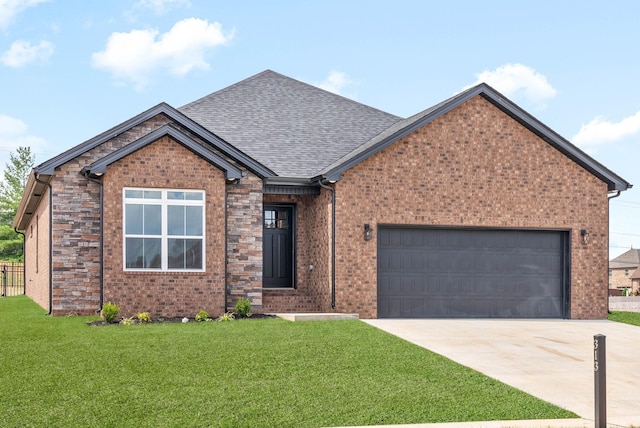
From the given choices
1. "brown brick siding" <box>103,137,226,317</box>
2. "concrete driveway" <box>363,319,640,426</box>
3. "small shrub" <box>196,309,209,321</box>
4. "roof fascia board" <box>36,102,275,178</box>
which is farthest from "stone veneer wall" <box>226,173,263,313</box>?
"concrete driveway" <box>363,319,640,426</box>

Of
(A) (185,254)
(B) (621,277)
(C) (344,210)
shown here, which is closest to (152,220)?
(A) (185,254)

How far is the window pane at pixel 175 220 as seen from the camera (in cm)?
1712

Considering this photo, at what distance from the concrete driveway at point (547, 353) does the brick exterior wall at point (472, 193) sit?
1.41 metres

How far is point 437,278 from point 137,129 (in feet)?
26.5

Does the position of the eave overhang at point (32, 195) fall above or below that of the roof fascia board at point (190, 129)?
below

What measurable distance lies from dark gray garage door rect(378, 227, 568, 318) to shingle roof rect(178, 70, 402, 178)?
10.5 ft

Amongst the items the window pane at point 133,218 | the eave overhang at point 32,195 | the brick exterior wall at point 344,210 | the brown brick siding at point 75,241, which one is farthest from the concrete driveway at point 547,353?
the eave overhang at point 32,195

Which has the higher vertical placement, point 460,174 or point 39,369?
point 460,174

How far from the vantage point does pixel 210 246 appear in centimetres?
1733

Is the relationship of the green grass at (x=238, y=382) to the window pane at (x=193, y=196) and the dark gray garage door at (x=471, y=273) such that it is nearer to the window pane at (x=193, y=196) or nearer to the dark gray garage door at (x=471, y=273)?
the window pane at (x=193, y=196)

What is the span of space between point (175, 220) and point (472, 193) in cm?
719

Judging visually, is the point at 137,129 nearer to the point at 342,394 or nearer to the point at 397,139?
the point at 397,139

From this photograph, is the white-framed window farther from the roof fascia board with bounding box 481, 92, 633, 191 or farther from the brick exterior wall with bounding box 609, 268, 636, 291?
the brick exterior wall with bounding box 609, 268, 636, 291

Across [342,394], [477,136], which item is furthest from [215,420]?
[477,136]
